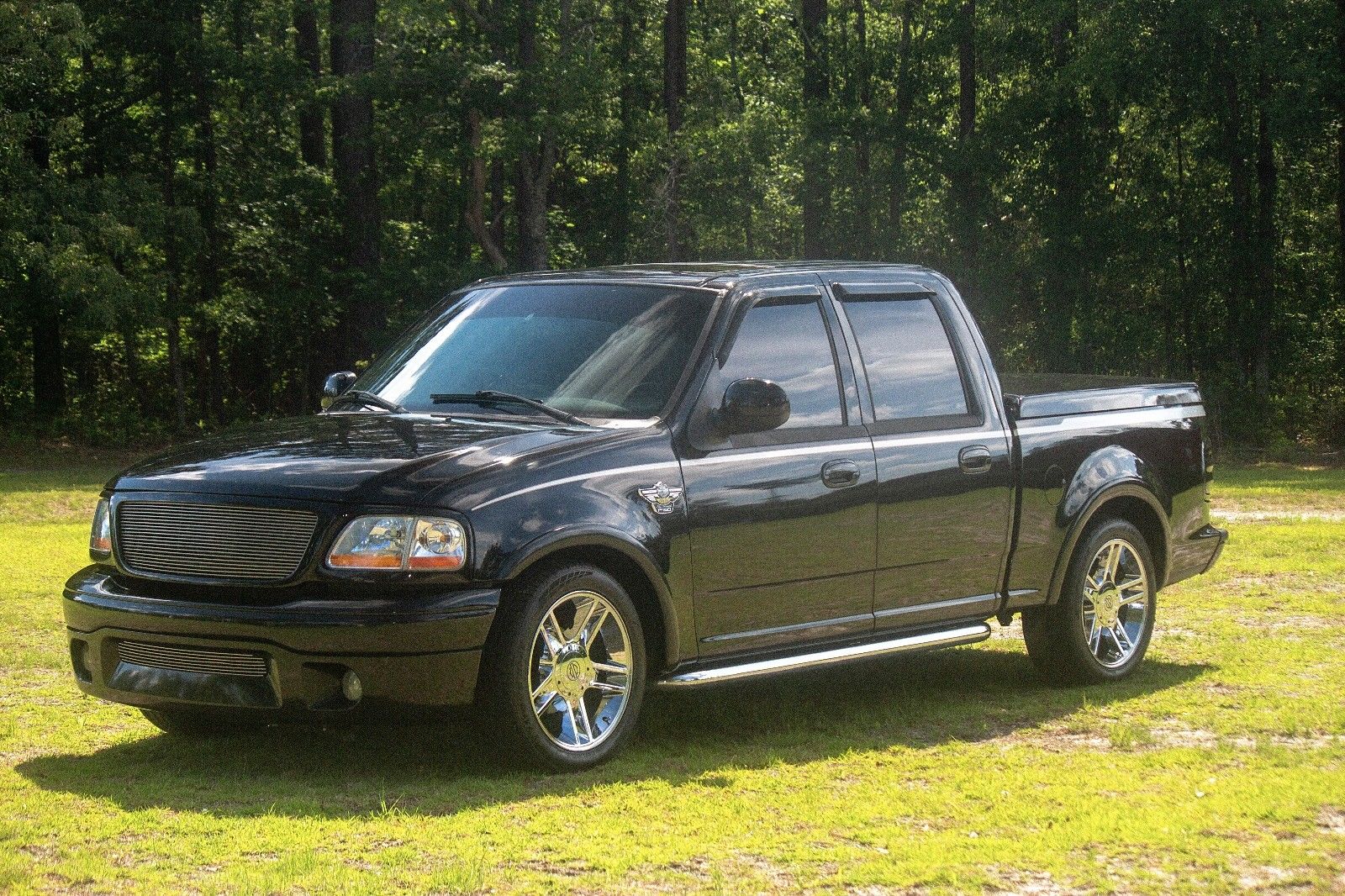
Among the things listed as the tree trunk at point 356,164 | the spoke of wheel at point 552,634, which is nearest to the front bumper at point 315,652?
the spoke of wheel at point 552,634

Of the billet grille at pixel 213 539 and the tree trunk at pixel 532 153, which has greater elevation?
the tree trunk at pixel 532 153

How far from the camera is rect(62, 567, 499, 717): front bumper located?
6.06 meters

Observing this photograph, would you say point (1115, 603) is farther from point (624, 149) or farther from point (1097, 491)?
point (624, 149)

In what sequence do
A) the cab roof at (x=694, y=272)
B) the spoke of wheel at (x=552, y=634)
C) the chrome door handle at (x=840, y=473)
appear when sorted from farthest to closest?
1. the cab roof at (x=694, y=272)
2. the chrome door handle at (x=840, y=473)
3. the spoke of wheel at (x=552, y=634)

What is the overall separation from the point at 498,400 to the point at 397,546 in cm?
123

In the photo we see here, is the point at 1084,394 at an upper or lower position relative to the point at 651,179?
lower

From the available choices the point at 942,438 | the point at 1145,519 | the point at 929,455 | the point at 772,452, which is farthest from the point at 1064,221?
the point at 772,452

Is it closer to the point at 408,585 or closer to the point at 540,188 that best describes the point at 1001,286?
the point at 540,188

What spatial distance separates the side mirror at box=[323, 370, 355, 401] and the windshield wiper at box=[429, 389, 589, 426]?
84 cm

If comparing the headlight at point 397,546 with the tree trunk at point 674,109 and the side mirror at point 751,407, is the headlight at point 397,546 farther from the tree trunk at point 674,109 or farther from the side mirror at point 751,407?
the tree trunk at point 674,109

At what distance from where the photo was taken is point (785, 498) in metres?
Result: 7.21

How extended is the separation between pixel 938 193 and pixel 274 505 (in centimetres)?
3284

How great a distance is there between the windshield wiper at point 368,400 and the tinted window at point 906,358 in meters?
2.07

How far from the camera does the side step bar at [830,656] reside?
6910 millimetres
